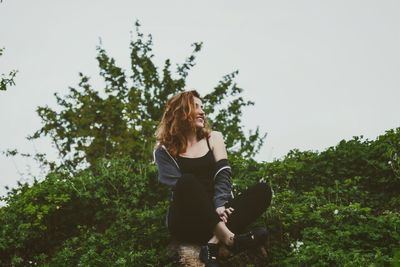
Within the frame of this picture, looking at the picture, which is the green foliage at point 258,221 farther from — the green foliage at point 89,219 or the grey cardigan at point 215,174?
the grey cardigan at point 215,174

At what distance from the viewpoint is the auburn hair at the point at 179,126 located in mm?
4695

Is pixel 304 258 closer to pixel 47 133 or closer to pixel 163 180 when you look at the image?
pixel 163 180

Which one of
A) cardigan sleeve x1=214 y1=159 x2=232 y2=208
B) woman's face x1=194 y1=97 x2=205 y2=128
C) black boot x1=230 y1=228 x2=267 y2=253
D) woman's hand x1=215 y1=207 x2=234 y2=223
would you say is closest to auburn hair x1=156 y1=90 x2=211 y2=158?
woman's face x1=194 y1=97 x2=205 y2=128

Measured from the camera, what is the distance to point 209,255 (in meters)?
3.77

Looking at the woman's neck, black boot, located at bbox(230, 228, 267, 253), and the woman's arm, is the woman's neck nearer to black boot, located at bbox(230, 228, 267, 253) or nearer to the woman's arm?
the woman's arm

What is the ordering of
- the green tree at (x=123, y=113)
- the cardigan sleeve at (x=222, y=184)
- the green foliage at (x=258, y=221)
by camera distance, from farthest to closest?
1. the green tree at (x=123, y=113)
2. the cardigan sleeve at (x=222, y=184)
3. the green foliage at (x=258, y=221)

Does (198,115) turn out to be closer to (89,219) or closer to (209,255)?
(209,255)

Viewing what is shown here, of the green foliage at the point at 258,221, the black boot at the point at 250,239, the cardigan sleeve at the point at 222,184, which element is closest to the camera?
the black boot at the point at 250,239

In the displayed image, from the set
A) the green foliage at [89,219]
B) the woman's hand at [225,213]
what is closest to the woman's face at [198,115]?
the woman's hand at [225,213]

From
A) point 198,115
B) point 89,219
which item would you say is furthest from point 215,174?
point 89,219

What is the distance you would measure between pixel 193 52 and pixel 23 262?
40.2ft

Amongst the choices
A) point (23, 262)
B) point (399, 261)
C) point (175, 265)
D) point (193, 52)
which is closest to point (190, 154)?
point (175, 265)

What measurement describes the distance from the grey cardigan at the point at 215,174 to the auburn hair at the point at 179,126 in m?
0.11

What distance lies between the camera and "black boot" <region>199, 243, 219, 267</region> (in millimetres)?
3725
